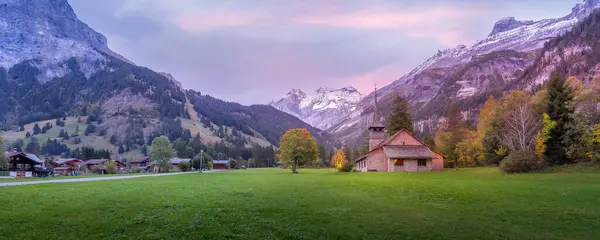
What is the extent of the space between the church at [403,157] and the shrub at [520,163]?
2239 centimetres

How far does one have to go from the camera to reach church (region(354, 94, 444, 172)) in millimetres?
69938

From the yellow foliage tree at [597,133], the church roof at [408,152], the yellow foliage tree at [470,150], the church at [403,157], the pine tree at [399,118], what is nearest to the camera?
the yellow foliage tree at [597,133]

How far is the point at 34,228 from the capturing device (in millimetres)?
16172

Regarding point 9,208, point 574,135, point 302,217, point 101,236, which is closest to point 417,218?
point 302,217

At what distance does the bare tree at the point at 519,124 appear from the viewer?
55.2 meters

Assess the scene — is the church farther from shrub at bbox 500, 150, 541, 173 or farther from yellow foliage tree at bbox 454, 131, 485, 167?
shrub at bbox 500, 150, 541, 173

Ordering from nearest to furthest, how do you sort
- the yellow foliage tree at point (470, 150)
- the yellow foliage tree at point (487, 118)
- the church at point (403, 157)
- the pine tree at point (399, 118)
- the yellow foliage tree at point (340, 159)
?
1. the yellow foliage tree at point (487, 118)
2. the church at point (403, 157)
3. the yellow foliage tree at point (470, 150)
4. the yellow foliage tree at point (340, 159)
5. the pine tree at point (399, 118)

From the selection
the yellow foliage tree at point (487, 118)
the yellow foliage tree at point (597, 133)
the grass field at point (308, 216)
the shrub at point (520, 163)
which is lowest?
the grass field at point (308, 216)

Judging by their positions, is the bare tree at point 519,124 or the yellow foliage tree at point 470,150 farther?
the yellow foliage tree at point 470,150

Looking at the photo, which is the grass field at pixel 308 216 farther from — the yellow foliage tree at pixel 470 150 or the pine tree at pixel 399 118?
the pine tree at pixel 399 118

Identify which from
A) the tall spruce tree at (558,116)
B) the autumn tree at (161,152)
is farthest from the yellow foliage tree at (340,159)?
the autumn tree at (161,152)

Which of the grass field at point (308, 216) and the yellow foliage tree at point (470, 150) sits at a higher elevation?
the yellow foliage tree at point (470, 150)

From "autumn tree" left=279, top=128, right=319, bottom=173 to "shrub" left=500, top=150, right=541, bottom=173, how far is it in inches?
1824

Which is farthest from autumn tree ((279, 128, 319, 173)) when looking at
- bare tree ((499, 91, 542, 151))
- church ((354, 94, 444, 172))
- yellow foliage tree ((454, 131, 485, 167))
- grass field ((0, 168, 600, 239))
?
grass field ((0, 168, 600, 239))
